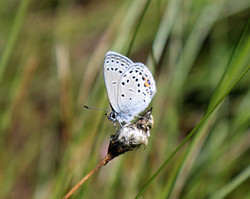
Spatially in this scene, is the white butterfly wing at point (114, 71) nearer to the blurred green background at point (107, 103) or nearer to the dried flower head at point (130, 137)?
the blurred green background at point (107, 103)

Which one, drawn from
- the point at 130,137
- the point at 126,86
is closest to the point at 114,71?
the point at 126,86

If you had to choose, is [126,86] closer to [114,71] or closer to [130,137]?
[114,71]

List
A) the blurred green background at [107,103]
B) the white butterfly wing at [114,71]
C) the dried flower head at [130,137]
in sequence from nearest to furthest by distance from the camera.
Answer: the dried flower head at [130,137] → the white butterfly wing at [114,71] → the blurred green background at [107,103]

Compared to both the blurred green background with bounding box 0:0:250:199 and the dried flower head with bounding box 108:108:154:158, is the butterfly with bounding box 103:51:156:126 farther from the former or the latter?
the dried flower head with bounding box 108:108:154:158

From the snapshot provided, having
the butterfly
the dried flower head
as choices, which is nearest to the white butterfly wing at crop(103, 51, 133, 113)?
the butterfly

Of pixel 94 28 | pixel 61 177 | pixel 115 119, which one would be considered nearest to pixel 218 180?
pixel 115 119

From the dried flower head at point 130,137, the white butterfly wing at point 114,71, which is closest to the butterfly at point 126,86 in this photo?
the white butterfly wing at point 114,71
